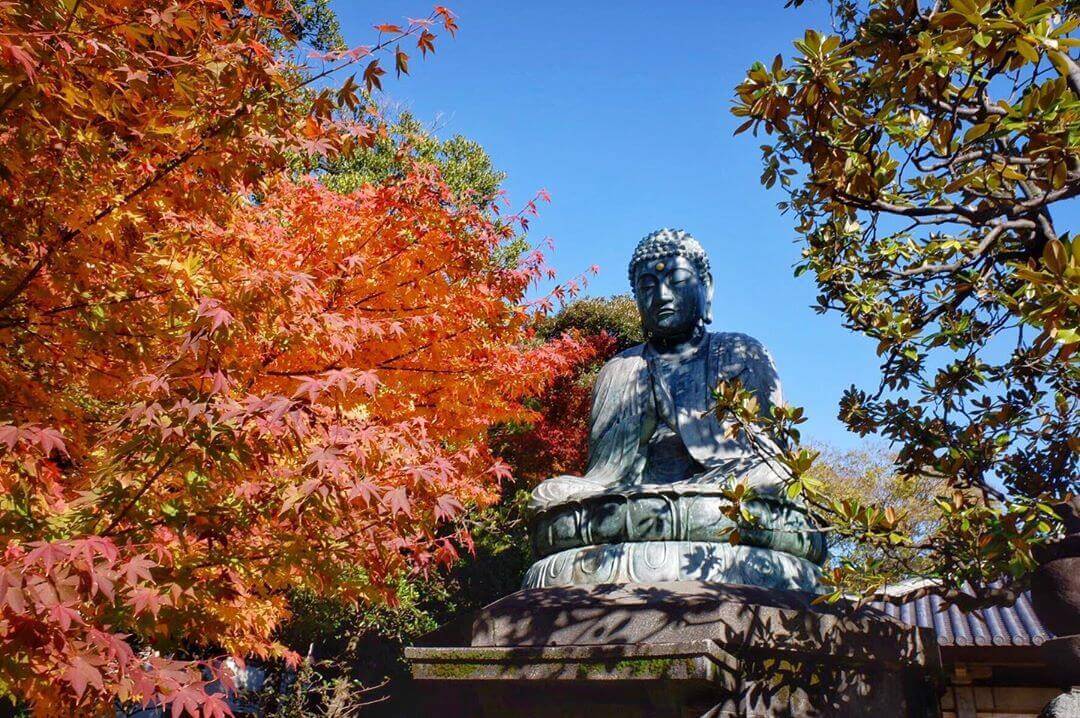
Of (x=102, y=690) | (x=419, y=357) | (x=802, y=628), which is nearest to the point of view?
(x=102, y=690)

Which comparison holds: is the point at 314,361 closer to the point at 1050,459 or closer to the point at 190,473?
the point at 190,473

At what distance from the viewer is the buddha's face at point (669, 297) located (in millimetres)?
5535

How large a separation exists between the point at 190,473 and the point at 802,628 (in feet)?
8.56

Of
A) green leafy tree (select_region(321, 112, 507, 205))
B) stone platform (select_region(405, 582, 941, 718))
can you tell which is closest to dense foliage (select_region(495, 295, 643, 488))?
green leafy tree (select_region(321, 112, 507, 205))

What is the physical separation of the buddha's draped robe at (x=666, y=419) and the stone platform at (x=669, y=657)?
882mm

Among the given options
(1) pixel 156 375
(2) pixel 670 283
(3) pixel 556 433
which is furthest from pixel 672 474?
(3) pixel 556 433

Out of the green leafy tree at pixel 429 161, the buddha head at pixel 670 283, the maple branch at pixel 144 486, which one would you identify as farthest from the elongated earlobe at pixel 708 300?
the green leafy tree at pixel 429 161

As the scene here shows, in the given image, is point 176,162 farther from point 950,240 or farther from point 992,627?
point 992,627

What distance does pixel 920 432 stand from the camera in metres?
4.59

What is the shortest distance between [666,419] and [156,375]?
9.40 feet

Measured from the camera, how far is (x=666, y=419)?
16.7 ft

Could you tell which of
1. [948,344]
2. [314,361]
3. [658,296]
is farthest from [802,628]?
[314,361]

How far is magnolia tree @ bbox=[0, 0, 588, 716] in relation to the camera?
9.72ft

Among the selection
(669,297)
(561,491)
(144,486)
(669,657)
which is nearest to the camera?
(144,486)
